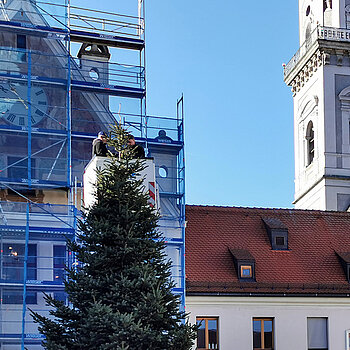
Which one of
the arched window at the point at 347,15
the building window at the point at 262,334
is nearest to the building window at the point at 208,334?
the building window at the point at 262,334

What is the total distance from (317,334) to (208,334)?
3.90 metres

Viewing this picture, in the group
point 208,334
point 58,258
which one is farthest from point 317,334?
point 58,258

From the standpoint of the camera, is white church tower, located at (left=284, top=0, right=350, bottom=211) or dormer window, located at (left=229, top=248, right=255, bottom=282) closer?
dormer window, located at (left=229, top=248, right=255, bottom=282)

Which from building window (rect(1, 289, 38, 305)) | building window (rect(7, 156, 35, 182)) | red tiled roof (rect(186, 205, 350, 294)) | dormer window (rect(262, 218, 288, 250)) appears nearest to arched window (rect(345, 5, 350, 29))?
red tiled roof (rect(186, 205, 350, 294))

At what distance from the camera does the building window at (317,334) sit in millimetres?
31141

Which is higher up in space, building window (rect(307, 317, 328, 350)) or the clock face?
the clock face

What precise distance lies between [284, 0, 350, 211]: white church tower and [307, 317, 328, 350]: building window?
13249 millimetres

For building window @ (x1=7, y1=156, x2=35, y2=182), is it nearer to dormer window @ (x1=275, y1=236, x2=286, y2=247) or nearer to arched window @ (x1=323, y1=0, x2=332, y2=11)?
dormer window @ (x1=275, y1=236, x2=286, y2=247)

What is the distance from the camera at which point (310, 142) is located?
48062mm

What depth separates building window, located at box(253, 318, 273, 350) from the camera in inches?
1204

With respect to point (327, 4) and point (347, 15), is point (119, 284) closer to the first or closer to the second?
point (347, 15)

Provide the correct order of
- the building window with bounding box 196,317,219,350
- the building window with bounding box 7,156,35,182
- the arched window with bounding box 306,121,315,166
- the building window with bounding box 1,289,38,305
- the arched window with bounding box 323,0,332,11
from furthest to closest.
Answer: the arched window with bounding box 323,0,332,11 < the arched window with bounding box 306,121,315,166 < the building window with bounding box 196,317,219,350 < the building window with bounding box 7,156,35,182 < the building window with bounding box 1,289,38,305

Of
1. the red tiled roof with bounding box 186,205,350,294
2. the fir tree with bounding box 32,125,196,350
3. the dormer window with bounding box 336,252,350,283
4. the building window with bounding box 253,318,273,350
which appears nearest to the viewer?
the fir tree with bounding box 32,125,196,350

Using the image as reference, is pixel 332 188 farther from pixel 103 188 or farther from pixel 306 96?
pixel 103 188
